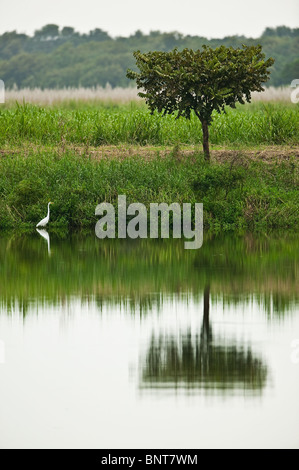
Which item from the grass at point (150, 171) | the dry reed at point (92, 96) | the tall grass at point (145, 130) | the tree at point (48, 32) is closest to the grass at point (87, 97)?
the dry reed at point (92, 96)

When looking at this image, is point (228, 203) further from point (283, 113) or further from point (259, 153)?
point (283, 113)

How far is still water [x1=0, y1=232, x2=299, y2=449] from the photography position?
8375 mm

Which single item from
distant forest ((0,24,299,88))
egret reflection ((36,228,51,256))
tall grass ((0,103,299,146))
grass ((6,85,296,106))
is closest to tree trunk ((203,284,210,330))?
egret reflection ((36,228,51,256))

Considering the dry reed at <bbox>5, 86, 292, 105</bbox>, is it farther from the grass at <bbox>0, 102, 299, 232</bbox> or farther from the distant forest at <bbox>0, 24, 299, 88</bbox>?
the distant forest at <bbox>0, 24, 299, 88</bbox>

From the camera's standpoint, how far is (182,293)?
552 inches

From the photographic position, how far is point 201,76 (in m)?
23.4

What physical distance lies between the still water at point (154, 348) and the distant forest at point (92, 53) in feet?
203

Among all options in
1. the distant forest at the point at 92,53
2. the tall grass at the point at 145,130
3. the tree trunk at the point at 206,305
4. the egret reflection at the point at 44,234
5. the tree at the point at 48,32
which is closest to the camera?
the tree trunk at the point at 206,305

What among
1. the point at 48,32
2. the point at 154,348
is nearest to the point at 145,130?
the point at 154,348

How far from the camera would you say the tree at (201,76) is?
23234 millimetres

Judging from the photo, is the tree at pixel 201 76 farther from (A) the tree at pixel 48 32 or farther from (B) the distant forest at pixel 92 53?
(A) the tree at pixel 48 32

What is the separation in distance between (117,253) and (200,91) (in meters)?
6.33
